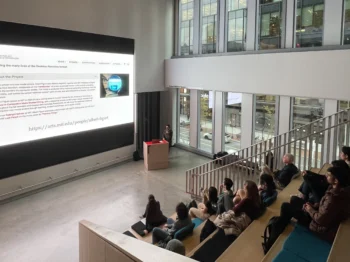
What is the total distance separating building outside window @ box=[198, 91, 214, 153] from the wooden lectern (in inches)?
65.2

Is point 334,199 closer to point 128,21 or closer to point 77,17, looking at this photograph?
point 77,17

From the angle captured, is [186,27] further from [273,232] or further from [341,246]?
[341,246]

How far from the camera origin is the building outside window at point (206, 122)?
30.1 ft

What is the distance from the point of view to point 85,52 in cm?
697

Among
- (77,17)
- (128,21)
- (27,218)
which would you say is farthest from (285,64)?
(27,218)

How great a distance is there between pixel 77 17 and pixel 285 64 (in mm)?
4925

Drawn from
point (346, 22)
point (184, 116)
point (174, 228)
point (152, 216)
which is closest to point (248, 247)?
point (174, 228)

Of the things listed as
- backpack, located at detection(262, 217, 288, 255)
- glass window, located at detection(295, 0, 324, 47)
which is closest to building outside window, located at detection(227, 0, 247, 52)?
glass window, located at detection(295, 0, 324, 47)

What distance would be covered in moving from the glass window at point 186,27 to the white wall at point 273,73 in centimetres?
64

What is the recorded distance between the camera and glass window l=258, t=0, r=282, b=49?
7.09 meters

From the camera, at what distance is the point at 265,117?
7695 millimetres

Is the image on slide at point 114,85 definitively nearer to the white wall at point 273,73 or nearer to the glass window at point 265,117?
the white wall at point 273,73

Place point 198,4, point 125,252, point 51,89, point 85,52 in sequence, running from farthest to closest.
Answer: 1. point 198,4
2. point 85,52
3. point 51,89
4. point 125,252

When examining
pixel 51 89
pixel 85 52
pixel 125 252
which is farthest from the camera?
pixel 85 52
